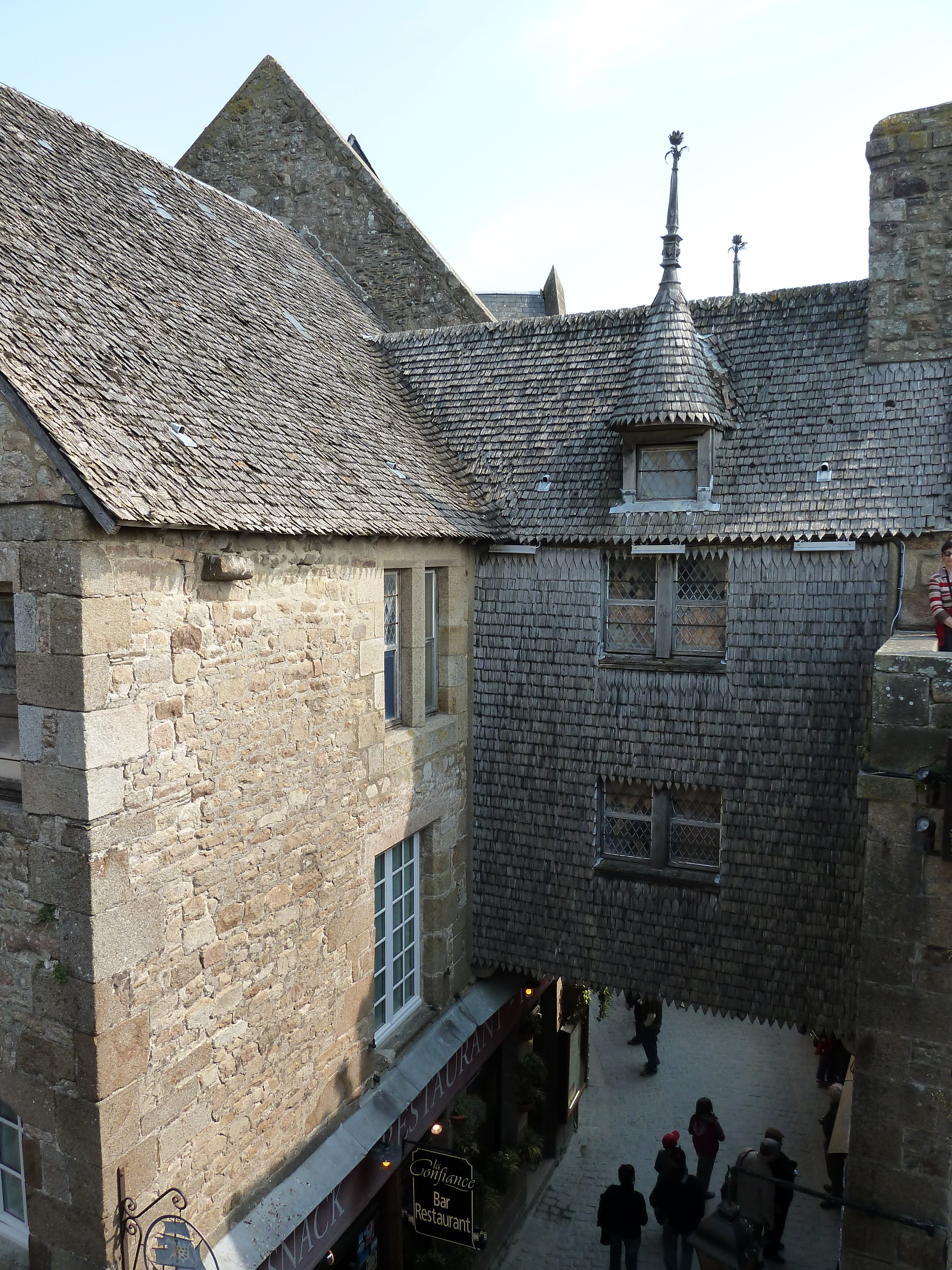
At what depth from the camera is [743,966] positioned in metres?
8.88

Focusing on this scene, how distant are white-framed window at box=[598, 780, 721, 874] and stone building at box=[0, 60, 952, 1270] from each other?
0.04 metres

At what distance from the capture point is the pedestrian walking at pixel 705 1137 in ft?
35.3

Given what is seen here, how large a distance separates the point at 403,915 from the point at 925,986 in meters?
4.75

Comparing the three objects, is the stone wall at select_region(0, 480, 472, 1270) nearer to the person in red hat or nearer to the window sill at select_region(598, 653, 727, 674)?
the window sill at select_region(598, 653, 727, 674)

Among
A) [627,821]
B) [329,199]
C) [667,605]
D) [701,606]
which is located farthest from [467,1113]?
[329,199]

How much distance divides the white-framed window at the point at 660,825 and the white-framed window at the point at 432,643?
76.5 inches

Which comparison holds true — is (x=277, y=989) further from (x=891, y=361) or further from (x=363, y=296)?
(x=363, y=296)

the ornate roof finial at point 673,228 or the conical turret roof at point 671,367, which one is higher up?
the ornate roof finial at point 673,228

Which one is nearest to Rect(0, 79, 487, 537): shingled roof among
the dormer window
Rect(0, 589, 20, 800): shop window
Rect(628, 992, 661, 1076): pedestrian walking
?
Rect(0, 589, 20, 800): shop window

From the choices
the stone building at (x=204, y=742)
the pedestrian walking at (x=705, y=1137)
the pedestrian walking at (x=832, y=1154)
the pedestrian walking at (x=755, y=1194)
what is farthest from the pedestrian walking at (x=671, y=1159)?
the stone building at (x=204, y=742)

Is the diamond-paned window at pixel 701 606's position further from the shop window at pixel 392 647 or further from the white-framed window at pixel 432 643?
the shop window at pixel 392 647

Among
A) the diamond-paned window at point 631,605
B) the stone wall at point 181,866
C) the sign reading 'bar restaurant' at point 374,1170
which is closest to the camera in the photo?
the stone wall at point 181,866

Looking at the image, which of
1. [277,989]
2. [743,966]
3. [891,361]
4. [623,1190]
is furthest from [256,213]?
[623,1190]

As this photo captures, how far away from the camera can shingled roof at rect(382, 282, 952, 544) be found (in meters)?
8.49
